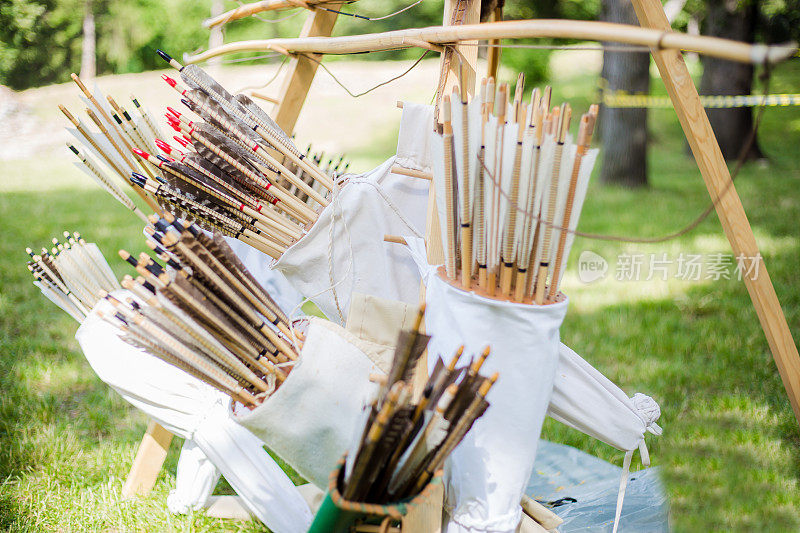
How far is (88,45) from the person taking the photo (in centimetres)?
1481

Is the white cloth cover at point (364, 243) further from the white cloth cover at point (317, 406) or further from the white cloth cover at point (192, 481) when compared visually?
the white cloth cover at point (192, 481)

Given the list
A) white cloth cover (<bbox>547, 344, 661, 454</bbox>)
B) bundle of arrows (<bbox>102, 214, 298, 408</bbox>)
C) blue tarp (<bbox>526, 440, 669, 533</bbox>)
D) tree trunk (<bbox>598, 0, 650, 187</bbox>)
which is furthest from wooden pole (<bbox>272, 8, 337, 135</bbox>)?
tree trunk (<bbox>598, 0, 650, 187</bbox>)

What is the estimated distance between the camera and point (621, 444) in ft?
5.35

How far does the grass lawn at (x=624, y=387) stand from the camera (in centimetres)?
Answer: 198

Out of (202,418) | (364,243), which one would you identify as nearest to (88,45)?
(364,243)

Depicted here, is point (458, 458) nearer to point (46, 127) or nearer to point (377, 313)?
point (377, 313)

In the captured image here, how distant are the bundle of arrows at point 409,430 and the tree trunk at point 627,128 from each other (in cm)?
691

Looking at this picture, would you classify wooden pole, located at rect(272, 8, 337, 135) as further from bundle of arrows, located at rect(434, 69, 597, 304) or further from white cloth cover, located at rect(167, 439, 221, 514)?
white cloth cover, located at rect(167, 439, 221, 514)

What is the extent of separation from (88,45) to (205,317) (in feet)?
52.4

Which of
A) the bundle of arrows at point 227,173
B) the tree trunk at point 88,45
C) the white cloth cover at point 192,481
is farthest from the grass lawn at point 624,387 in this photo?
the tree trunk at point 88,45

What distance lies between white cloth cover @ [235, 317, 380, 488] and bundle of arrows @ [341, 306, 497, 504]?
18 centimetres

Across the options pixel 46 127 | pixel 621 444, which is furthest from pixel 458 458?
pixel 46 127

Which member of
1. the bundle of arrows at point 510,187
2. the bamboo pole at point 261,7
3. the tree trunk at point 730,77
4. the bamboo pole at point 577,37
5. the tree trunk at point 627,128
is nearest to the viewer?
the bamboo pole at point 577,37

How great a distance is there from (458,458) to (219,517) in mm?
989
